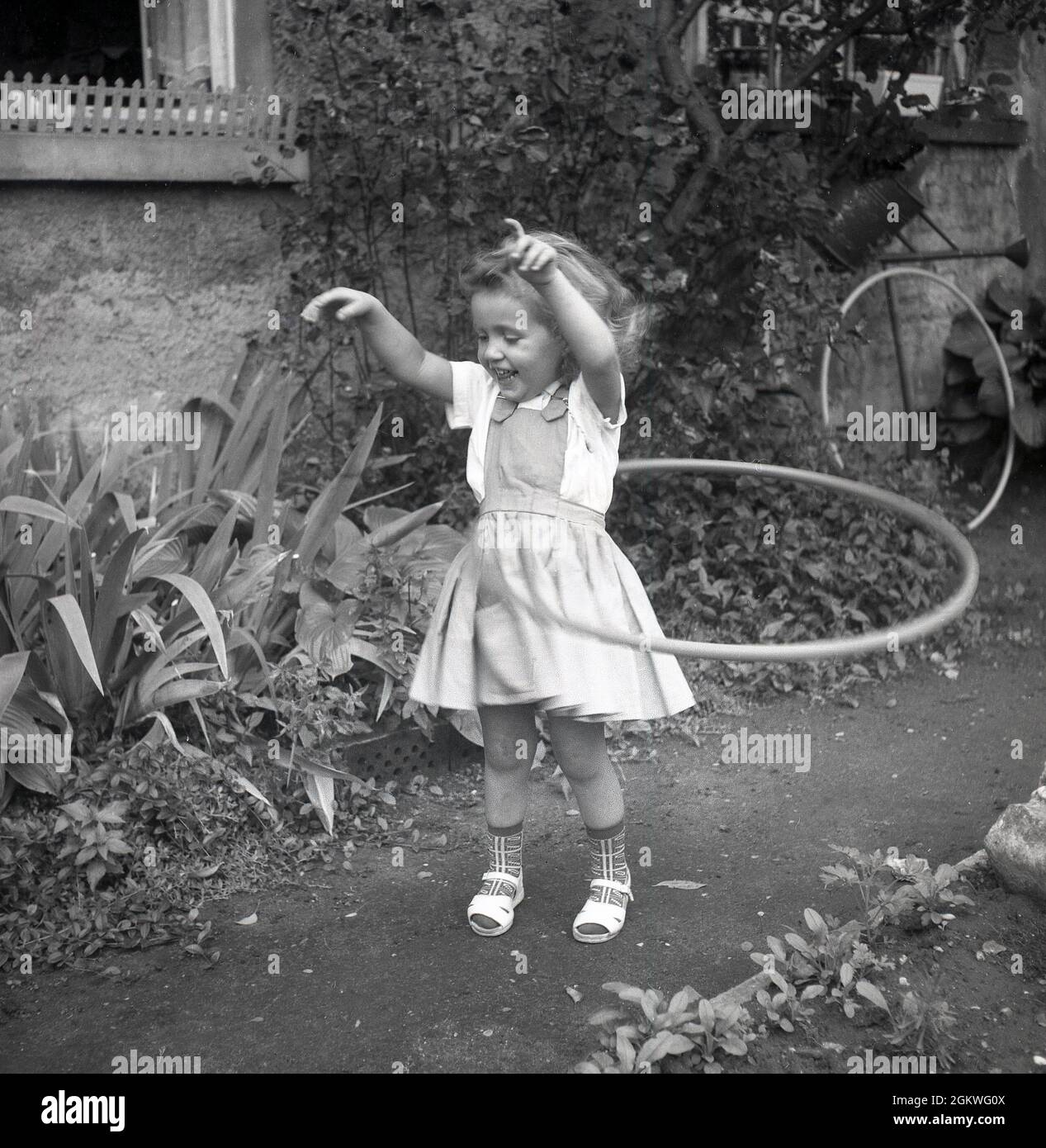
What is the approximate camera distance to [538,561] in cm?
283

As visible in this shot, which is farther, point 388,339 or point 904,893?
point 388,339

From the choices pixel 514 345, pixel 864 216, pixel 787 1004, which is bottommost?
pixel 787 1004

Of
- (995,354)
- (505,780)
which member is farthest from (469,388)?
(995,354)

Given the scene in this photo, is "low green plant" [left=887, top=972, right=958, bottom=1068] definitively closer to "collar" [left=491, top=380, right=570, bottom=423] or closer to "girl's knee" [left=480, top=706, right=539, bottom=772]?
"girl's knee" [left=480, top=706, right=539, bottom=772]

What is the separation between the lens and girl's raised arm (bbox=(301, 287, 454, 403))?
2777mm

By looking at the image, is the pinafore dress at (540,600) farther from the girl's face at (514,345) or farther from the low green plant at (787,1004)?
the low green plant at (787,1004)

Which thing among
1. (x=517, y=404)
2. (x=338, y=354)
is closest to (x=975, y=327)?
(x=338, y=354)

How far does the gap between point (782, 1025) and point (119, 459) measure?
2.47 m

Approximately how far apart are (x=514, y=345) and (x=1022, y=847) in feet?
5.16

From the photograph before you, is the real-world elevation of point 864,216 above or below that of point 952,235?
above

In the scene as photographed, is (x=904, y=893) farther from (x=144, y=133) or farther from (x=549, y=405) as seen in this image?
(x=144, y=133)

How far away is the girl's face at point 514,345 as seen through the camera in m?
2.77


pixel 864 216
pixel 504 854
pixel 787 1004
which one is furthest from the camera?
pixel 864 216

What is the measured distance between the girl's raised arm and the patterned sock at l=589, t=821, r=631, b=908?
108 centimetres
